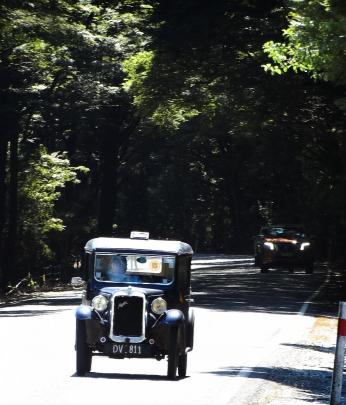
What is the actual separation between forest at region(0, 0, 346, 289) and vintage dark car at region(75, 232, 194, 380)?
11.0 ft

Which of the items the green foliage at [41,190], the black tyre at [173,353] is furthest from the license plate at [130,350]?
the green foliage at [41,190]

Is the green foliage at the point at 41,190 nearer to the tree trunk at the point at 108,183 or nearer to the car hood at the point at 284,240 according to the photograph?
the tree trunk at the point at 108,183

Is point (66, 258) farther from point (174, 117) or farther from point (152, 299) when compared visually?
point (152, 299)

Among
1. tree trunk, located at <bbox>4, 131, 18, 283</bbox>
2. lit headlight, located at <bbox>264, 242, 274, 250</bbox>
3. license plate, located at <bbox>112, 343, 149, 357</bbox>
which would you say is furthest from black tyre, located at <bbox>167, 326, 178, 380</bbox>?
lit headlight, located at <bbox>264, 242, 274, 250</bbox>

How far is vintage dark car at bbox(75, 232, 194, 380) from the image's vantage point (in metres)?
15.1

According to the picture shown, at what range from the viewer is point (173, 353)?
49.4 ft

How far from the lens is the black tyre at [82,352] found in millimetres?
15219

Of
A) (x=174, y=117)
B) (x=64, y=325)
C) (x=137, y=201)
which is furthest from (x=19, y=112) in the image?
(x=137, y=201)

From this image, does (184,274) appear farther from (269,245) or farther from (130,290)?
(269,245)

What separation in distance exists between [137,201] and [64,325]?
5903 cm

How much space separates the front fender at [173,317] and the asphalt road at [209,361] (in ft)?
2.45

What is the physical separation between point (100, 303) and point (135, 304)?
469 mm

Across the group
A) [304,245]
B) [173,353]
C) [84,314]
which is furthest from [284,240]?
[84,314]

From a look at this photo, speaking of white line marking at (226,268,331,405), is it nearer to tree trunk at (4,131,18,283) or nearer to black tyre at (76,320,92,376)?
black tyre at (76,320,92,376)
